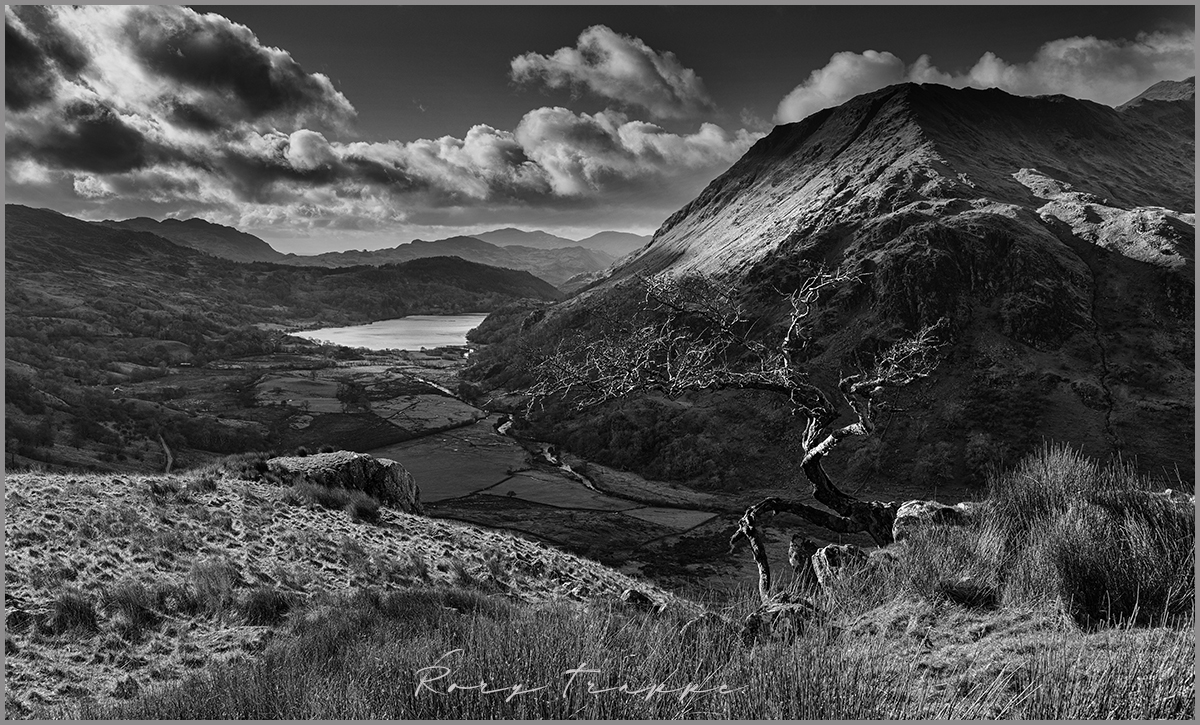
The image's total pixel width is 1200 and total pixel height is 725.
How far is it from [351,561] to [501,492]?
36.8m

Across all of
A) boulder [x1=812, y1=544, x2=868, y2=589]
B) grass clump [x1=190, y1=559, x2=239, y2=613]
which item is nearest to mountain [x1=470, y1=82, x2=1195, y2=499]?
boulder [x1=812, y1=544, x2=868, y2=589]

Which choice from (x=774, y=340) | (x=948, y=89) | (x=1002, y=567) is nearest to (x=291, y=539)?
(x=1002, y=567)

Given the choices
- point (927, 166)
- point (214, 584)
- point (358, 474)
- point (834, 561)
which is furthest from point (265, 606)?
point (927, 166)

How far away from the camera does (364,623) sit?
7.64 meters

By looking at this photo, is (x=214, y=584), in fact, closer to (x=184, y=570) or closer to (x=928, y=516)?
(x=184, y=570)

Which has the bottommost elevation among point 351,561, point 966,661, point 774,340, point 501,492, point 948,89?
point 501,492

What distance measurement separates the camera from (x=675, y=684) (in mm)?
3760

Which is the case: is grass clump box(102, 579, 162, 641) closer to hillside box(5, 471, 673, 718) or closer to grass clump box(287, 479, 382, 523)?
hillside box(5, 471, 673, 718)

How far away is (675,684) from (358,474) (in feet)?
72.0

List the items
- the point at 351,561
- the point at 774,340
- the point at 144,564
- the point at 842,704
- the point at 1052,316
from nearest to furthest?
the point at 842,704
the point at 144,564
the point at 351,561
the point at 1052,316
the point at 774,340

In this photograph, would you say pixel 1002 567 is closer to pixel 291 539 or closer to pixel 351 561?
pixel 351 561

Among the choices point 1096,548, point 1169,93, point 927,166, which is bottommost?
point 1096,548

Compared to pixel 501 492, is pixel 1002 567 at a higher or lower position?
higher

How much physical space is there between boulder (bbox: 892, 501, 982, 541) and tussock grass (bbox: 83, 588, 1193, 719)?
3.80 meters
